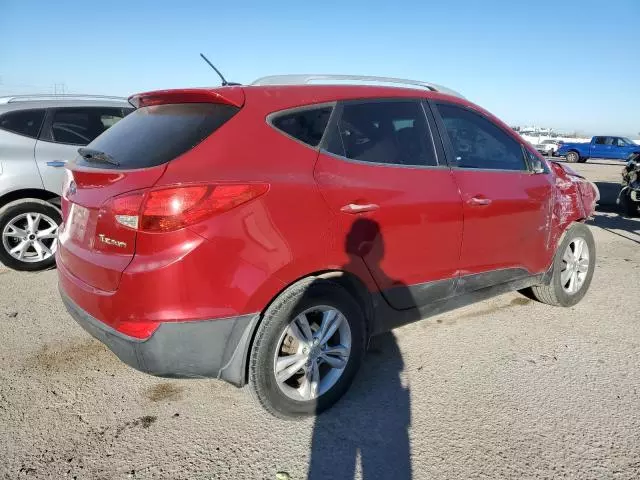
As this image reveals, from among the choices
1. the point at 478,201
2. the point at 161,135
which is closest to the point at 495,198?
the point at 478,201

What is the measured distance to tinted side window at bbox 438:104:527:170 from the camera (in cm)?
322

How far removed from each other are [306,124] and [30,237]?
151 inches

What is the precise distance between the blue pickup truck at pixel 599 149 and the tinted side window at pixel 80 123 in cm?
2961

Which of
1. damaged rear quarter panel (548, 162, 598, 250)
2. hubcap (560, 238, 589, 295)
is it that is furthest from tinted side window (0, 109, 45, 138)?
hubcap (560, 238, 589, 295)

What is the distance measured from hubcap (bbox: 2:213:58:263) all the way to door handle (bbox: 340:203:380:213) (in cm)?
371

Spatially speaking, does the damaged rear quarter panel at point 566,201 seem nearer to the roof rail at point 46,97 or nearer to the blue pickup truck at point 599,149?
the roof rail at point 46,97

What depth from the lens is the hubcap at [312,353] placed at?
249 cm

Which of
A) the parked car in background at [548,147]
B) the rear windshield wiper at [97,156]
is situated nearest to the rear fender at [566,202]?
the rear windshield wiper at [97,156]

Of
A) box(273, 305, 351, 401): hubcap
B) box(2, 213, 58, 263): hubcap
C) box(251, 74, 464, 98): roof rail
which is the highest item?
box(251, 74, 464, 98): roof rail

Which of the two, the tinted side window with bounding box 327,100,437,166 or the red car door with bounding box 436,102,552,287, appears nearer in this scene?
the tinted side window with bounding box 327,100,437,166

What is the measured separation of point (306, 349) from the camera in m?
2.54

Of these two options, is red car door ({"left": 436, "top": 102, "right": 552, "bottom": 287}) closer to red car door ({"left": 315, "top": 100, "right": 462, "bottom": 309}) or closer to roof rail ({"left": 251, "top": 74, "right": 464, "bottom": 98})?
red car door ({"left": 315, "top": 100, "right": 462, "bottom": 309})

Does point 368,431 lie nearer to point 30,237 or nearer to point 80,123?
point 30,237

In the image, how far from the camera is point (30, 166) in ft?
15.9
